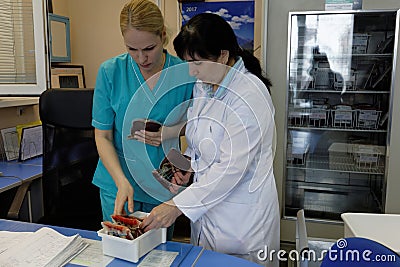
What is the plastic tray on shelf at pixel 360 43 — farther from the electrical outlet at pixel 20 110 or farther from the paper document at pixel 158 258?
the electrical outlet at pixel 20 110

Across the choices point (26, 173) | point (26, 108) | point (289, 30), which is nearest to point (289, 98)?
point (289, 30)

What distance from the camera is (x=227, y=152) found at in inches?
45.8

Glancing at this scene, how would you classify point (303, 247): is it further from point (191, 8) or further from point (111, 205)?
point (191, 8)

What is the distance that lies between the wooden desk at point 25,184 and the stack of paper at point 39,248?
668 millimetres

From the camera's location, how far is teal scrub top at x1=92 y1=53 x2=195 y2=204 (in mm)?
1423

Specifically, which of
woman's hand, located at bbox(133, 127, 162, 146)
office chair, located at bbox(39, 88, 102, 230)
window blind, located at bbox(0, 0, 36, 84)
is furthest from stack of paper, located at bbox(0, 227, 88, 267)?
window blind, located at bbox(0, 0, 36, 84)

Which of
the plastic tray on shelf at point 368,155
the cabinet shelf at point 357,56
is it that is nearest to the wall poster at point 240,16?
the cabinet shelf at point 357,56

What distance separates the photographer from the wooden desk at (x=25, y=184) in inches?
74.6

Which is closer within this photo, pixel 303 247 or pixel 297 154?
pixel 303 247

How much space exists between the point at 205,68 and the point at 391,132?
164cm

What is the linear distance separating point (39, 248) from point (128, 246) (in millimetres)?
277

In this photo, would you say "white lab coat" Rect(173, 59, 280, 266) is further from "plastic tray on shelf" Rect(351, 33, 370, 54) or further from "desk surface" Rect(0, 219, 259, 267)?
"plastic tray on shelf" Rect(351, 33, 370, 54)

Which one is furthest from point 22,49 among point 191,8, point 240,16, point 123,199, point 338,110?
point 338,110

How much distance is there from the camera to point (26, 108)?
9.16 feet
